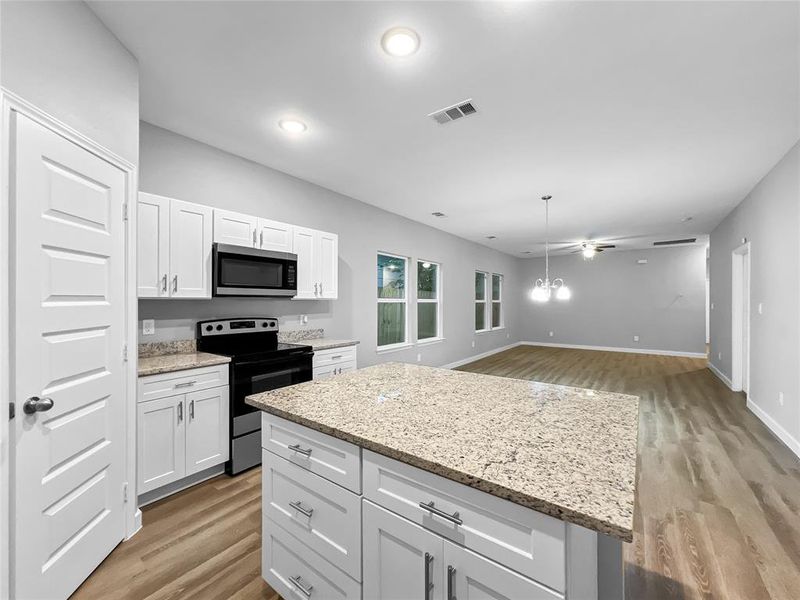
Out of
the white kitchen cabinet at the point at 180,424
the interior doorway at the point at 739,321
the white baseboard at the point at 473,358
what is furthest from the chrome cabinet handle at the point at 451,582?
the interior doorway at the point at 739,321

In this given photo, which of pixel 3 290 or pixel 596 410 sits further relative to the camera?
pixel 596 410

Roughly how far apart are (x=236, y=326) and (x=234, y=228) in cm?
88

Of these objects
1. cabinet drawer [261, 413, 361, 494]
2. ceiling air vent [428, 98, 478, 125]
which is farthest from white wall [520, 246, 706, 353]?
cabinet drawer [261, 413, 361, 494]

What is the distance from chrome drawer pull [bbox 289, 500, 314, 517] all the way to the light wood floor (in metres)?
0.56

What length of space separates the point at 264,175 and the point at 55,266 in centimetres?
240

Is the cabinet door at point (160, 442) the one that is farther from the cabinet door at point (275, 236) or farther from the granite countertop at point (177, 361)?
the cabinet door at point (275, 236)

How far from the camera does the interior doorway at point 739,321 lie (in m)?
5.11

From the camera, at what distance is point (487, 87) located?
2293mm

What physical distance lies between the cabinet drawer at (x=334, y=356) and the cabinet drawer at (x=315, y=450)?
1810 mm

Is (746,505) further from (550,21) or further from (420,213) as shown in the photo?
(420,213)

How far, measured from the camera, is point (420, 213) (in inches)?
213

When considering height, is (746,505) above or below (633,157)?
below

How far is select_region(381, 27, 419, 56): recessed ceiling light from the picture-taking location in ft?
5.99

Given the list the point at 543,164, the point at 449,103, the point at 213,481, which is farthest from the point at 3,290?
the point at 543,164
